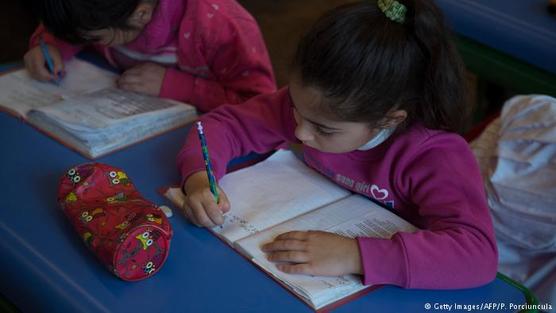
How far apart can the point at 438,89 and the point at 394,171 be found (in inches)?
6.4

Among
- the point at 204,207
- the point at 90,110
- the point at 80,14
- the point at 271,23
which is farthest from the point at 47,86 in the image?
the point at 271,23

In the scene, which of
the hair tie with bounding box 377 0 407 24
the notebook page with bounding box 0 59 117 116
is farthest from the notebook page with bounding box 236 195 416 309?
the notebook page with bounding box 0 59 117 116

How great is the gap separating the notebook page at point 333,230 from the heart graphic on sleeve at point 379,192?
17 millimetres

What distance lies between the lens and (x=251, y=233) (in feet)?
3.57

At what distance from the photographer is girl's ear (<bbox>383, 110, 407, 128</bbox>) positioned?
1.06 meters

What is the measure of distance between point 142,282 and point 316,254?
262 mm

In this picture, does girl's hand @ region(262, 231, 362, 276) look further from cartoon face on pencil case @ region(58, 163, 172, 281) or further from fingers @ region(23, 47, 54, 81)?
fingers @ region(23, 47, 54, 81)

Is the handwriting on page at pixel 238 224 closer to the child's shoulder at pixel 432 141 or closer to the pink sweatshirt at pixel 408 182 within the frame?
the pink sweatshirt at pixel 408 182

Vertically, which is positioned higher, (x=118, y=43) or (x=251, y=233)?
(x=118, y=43)

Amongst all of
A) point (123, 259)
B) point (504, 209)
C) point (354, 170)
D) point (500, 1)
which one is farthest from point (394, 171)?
point (500, 1)

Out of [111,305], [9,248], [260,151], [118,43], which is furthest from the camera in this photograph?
[118,43]

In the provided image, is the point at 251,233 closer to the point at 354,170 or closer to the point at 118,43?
the point at 354,170

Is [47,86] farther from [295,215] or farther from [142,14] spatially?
[295,215]

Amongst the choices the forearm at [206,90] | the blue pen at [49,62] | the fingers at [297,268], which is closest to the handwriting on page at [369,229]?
the fingers at [297,268]
